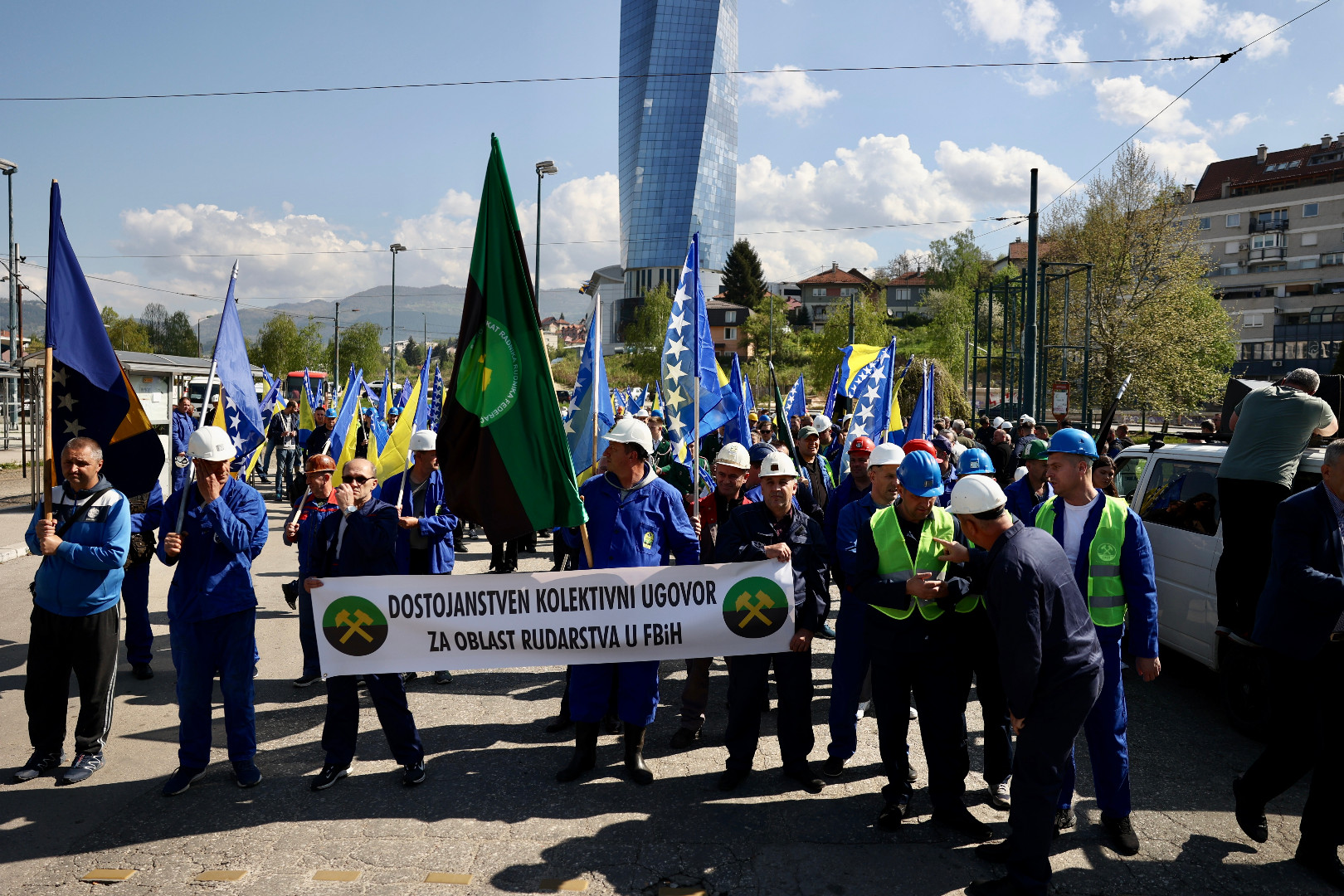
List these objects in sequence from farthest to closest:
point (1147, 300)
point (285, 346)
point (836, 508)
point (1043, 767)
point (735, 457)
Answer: point (285, 346) → point (1147, 300) → point (735, 457) → point (836, 508) → point (1043, 767)

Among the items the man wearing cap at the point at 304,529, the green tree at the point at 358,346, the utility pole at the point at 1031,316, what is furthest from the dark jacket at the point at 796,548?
the green tree at the point at 358,346

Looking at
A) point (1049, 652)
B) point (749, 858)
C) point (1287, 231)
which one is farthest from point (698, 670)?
point (1287, 231)

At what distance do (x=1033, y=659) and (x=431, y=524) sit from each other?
150 inches

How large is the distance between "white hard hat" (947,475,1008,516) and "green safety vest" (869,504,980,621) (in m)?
0.70

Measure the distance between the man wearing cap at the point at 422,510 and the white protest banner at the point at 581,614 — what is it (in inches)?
34.3

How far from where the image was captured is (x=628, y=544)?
17.6 feet

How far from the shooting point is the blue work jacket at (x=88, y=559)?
5.12 metres

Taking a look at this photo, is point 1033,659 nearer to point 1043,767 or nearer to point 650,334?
point 1043,767

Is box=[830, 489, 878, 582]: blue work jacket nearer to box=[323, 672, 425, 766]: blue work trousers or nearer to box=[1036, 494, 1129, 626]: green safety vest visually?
box=[1036, 494, 1129, 626]: green safety vest

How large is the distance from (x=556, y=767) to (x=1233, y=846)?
3.68m

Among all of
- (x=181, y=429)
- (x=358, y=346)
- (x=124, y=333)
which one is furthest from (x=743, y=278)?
(x=181, y=429)

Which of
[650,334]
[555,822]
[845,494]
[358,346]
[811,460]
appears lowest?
[555,822]

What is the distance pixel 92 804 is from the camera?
16.1 ft

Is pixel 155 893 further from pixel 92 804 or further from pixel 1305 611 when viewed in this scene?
pixel 1305 611
